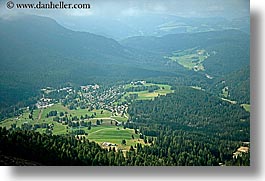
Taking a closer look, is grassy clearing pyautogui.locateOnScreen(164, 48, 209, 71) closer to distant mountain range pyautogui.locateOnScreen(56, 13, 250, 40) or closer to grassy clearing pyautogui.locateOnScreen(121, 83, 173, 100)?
distant mountain range pyautogui.locateOnScreen(56, 13, 250, 40)

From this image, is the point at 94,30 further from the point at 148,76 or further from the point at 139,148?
the point at 139,148

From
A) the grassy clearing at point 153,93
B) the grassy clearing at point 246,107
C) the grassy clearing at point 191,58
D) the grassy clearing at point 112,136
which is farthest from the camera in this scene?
the grassy clearing at point 191,58

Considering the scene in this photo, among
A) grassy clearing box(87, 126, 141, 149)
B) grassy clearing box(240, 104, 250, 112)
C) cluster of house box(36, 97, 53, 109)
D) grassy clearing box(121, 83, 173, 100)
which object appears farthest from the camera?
grassy clearing box(121, 83, 173, 100)

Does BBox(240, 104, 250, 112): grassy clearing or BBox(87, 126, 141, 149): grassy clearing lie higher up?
BBox(240, 104, 250, 112): grassy clearing

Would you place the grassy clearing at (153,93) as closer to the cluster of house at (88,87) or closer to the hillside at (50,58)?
the hillside at (50,58)

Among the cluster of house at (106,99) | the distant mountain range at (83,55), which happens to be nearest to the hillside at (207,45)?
the distant mountain range at (83,55)

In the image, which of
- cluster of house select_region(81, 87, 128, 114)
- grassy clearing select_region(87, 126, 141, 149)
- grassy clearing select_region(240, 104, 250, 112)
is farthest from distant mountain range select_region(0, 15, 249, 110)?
grassy clearing select_region(87, 126, 141, 149)

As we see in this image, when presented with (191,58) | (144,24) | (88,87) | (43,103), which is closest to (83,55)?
(88,87)

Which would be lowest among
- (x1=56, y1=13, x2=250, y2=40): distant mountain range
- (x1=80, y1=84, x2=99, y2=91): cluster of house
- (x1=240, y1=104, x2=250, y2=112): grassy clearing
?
(x1=240, y1=104, x2=250, y2=112): grassy clearing

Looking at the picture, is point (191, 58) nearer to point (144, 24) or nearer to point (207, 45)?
point (207, 45)
